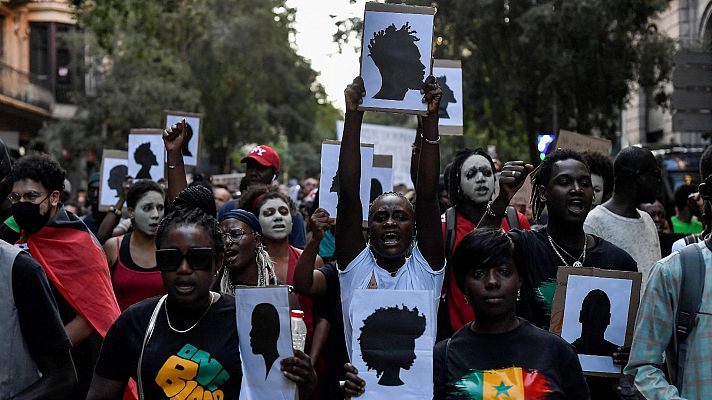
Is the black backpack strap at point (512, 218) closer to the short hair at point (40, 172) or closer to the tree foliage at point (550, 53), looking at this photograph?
the short hair at point (40, 172)

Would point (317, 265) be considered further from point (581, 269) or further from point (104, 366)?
point (104, 366)

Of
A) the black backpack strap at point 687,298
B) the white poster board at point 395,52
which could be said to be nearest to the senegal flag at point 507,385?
the black backpack strap at point 687,298

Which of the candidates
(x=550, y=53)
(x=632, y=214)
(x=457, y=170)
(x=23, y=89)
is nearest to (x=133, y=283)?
(x=457, y=170)

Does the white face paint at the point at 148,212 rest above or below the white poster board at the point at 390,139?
below

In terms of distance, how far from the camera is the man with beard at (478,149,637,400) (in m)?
5.38

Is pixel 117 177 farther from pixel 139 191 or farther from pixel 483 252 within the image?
pixel 483 252

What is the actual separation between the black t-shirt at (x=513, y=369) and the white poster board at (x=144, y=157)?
7.31m

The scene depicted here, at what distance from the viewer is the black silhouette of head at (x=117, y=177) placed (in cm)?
1163

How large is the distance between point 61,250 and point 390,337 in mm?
2047

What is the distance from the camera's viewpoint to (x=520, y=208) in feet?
31.3

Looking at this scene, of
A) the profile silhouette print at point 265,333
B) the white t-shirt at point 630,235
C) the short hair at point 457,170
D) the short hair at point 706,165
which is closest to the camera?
the profile silhouette print at point 265,333

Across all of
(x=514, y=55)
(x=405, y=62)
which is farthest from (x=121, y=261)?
(x=514, y=55)

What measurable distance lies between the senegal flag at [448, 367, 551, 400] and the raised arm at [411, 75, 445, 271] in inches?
54.2

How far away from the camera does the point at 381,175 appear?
9.04 metres
